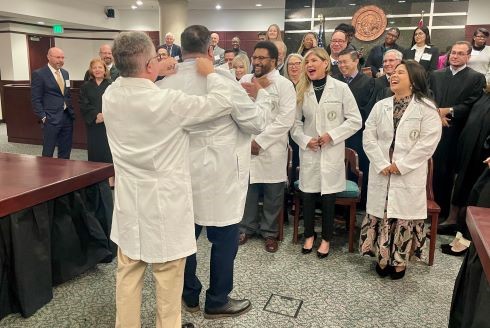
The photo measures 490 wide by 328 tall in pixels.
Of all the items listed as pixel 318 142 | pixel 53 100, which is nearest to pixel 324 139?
pixel 318 142

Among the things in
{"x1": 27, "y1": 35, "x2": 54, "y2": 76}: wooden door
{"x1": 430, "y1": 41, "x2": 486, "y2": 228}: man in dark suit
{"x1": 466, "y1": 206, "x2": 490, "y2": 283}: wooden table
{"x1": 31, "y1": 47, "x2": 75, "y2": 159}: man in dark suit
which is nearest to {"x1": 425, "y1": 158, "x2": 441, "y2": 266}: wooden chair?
{"x1": 430, "y1": 41, "x2": 486, "y2": 228}: man in dark suit

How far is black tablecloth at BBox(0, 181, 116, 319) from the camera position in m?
2.06

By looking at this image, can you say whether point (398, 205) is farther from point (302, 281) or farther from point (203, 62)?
point (203, 62)

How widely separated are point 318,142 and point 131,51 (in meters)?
1.70

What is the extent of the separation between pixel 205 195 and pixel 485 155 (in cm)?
251

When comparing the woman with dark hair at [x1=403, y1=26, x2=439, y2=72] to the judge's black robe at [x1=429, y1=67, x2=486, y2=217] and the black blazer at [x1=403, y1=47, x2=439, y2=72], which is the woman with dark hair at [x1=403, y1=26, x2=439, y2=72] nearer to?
the black blazer at [x1=403, y1=47, x2=439, y2=72]

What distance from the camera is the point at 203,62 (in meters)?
1.74

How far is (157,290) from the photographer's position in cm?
170

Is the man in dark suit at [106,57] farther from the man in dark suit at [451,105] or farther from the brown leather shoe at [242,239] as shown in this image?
the man in dark suit at [451,105]

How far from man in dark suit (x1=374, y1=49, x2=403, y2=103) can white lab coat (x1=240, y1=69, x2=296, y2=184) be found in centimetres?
89

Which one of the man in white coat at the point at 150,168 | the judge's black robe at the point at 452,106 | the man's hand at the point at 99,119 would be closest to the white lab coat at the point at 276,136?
the man in white coat at the point at 150,168

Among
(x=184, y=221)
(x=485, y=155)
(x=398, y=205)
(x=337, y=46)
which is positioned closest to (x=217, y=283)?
(x=184, y=221)

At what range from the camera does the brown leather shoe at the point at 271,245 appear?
301cm

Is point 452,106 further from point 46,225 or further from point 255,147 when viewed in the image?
point 46,225
